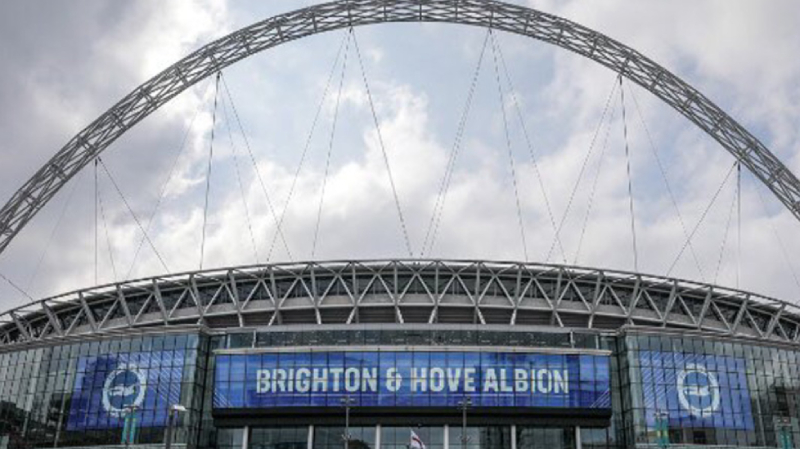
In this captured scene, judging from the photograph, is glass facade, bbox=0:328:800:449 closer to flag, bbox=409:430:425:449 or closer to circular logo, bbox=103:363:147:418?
circular logo, bbox=103:363:147:418

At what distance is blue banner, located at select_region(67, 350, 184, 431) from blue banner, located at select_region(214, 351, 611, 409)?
4.26 meters

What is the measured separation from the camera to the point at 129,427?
64.0 m

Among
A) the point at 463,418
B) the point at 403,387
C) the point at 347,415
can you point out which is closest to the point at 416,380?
the point at 403,387

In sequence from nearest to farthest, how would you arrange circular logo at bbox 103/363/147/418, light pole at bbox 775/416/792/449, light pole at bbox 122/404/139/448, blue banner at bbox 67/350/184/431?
light pole at bbox 122/404/139/448
light pole at bbox 775/416/792/449
blue banner at bbox 67/350/184/431
circular logo at bbox 103/363/147/418

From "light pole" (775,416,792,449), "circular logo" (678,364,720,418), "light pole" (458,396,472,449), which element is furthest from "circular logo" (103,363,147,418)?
"light pole" (775,416,792,449)

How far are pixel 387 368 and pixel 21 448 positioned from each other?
32.9 metres

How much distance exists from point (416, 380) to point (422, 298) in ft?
72.8

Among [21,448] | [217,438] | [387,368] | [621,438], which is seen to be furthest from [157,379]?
[621,438]

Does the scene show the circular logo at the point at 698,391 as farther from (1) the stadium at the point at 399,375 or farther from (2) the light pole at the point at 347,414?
(2) the light pole at the point at 347,414

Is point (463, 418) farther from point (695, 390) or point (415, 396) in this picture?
point (695, 390)

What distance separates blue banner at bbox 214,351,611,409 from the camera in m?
66.6

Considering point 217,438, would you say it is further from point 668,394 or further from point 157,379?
point 668,394

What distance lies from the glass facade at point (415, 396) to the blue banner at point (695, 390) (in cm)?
10

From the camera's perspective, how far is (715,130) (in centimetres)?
7375
